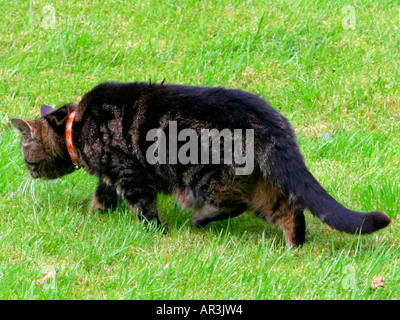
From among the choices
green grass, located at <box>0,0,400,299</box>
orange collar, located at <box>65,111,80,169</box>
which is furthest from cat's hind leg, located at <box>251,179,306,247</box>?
orange collar, located at <box>65,111,80,169</box>

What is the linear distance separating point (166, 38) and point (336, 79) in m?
1.94

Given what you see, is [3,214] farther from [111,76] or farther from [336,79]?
[336,79]

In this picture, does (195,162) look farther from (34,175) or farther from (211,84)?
(211,84)

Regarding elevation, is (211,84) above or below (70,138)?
above

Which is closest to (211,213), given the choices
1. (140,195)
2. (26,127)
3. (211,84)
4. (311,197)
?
(140,195)

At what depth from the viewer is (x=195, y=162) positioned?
419 cm

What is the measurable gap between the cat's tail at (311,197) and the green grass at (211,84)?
8.6 inches

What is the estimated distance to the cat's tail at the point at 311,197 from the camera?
393 centimetres

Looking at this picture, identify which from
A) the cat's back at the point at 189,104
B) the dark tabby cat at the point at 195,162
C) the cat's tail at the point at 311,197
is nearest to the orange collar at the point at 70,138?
the dark tabby cat at the point at 195,162

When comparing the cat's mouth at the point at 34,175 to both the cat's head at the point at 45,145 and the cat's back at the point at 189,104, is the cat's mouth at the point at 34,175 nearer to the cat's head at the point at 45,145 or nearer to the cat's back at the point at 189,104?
the cat's head at the point at 45,145

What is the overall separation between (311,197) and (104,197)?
1.60 m
